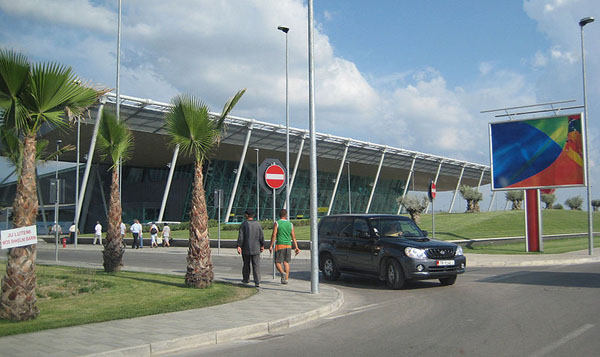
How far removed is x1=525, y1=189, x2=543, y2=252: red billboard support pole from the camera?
75.7 feet

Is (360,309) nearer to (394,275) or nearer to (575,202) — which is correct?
(394,275)

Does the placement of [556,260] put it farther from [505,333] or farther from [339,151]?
[339,151]

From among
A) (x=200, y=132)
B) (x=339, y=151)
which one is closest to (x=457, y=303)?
(x=200, y=132)

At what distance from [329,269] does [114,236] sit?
21.2 feet

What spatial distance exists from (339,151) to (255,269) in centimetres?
4844

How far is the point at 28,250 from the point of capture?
25.9ft

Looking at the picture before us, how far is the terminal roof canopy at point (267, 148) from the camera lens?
4234 centimetres

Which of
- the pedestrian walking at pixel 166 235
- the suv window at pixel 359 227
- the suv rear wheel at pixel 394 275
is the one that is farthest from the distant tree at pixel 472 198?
the suv rear wheel at pixel 394 275

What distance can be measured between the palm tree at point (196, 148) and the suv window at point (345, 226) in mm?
4172

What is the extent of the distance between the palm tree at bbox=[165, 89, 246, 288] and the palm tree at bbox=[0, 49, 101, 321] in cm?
314

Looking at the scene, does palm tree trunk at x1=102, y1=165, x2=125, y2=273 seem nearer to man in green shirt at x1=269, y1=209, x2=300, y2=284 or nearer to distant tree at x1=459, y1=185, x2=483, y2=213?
man in green shirt at x1=269, y1=209, x2=300, y2=284

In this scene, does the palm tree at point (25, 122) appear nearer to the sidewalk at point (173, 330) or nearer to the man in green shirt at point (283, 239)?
the sidewalk at point (173, 330)

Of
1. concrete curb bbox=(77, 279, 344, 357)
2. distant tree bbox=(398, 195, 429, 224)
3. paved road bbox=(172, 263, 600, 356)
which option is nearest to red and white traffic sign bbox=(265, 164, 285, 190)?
paved road bbox=(172, 263, 600, 356)

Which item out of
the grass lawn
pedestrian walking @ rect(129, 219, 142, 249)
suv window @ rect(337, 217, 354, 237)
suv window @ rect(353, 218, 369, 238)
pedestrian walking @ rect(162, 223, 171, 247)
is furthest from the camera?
pedestrian walking @ rect(162, 223, 171, 247)
